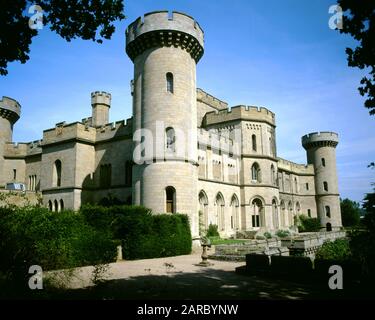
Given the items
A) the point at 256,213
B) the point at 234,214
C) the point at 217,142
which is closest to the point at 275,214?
the point at 256,213

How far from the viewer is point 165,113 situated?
64.0 feet


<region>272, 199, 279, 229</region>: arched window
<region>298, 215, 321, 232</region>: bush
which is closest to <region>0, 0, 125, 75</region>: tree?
<region>272, 199, 279, 229</region>: arched window

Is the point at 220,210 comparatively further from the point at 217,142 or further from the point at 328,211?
the point at 328,211

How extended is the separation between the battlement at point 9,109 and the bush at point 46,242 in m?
25.1

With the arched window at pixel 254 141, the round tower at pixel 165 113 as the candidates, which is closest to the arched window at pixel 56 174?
the round tower at pixel 165 113

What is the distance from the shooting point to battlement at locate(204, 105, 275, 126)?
103ft

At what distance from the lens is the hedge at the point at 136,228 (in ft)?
47.6

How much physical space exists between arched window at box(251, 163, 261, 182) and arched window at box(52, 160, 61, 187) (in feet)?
57.7

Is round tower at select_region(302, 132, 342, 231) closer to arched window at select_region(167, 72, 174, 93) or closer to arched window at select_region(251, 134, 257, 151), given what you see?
arched window at select_region(251, 134, 257, 151)

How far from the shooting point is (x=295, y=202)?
43.1 metres
